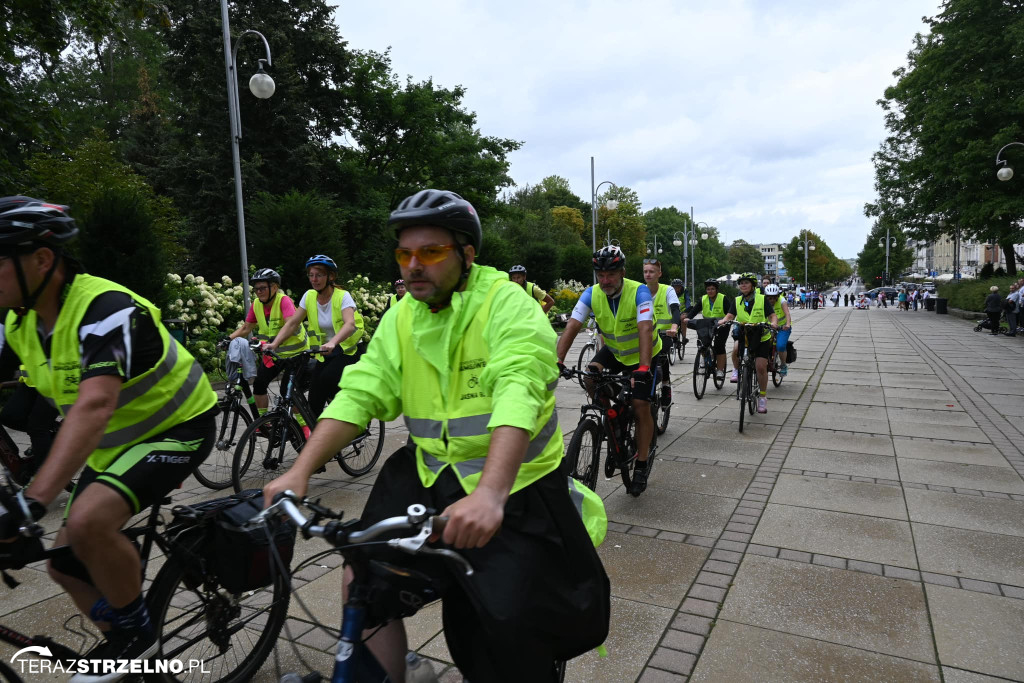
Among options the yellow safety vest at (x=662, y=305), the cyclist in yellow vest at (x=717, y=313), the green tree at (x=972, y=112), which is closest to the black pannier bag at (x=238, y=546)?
the yellow safety vest at (x=662, y=305)

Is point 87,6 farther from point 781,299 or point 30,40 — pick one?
point 781,299

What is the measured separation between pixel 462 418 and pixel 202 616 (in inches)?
56.1

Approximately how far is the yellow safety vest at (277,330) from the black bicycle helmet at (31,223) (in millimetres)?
3868

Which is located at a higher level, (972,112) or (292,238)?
(972,112)

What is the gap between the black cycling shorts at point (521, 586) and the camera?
1.61m

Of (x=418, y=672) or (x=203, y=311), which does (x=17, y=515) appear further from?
(x=203, y=311)

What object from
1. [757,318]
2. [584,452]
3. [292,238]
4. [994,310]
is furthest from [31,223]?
[994,310]

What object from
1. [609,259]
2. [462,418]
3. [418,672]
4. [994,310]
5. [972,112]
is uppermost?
[972,112]

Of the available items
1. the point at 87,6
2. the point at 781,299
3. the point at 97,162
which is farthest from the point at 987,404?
the point at 97,162

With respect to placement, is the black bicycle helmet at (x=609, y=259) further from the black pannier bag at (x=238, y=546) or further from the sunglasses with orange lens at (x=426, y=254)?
the black pannier bag at (x=238, y=546)

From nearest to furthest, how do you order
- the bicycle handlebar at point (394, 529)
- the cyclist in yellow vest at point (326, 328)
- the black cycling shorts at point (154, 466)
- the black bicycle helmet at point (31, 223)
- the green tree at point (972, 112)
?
the bicycle handlebar at point (394, 529) → the black bicycle helmet at point (31, 223) → the black cycling shorts at point (154, 466) → the cyclist in yellow vest at point (326, 328) → the green tree at point (972, 112)

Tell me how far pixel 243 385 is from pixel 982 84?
34.3 m

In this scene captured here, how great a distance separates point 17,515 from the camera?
193 cm

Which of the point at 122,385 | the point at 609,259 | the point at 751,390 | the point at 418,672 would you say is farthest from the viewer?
the point at 751,390
